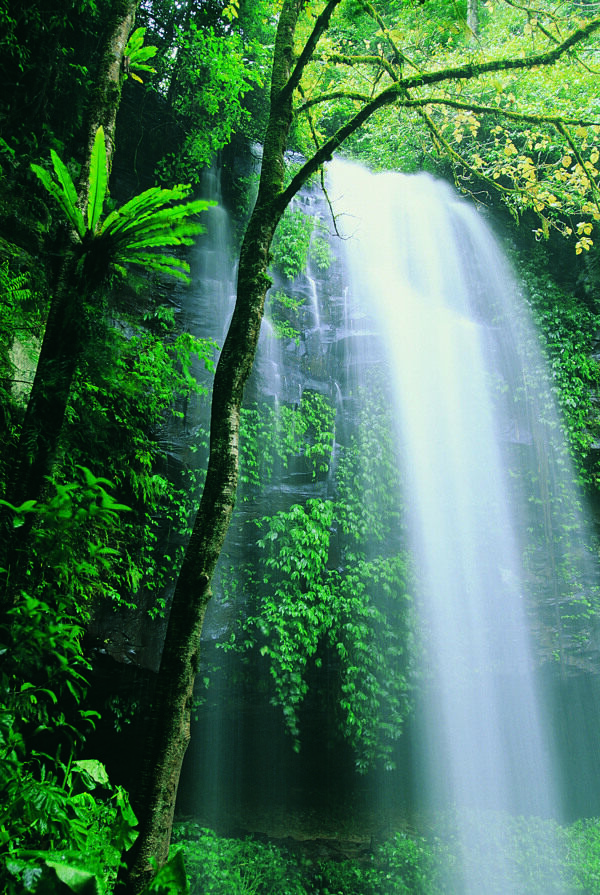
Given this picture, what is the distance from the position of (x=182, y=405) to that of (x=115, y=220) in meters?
4.14

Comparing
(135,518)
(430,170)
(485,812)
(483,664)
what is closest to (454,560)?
(483,664)

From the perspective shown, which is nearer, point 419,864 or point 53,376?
point 53,376

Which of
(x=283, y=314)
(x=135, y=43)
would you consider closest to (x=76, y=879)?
(x=135, y=43)

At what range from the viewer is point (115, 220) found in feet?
9.22

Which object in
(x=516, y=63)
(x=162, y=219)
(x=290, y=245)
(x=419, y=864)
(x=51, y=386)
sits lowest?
(x=419, y=864)

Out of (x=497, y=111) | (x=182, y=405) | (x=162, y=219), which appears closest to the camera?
(x=162, y=219)

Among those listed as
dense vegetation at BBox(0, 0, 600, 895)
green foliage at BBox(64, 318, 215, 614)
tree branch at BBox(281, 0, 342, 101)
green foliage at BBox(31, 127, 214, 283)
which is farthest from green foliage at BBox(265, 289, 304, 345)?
green foliage at BBox(31, 127, 214, 283)

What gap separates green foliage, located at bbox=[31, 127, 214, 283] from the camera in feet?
8.93

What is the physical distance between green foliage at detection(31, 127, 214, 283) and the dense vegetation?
15 mm

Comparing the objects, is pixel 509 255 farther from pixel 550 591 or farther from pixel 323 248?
pixel 550 591

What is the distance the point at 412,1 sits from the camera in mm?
3844

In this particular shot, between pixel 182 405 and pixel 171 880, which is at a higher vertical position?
pixel 182 405

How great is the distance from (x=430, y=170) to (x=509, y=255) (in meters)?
2.98

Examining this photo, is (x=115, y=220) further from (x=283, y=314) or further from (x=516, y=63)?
(x=283, y=314)
